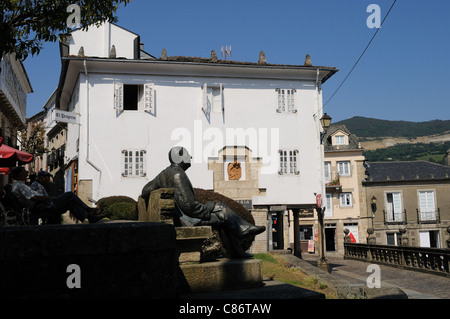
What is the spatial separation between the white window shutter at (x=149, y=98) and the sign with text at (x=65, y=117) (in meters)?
3.19

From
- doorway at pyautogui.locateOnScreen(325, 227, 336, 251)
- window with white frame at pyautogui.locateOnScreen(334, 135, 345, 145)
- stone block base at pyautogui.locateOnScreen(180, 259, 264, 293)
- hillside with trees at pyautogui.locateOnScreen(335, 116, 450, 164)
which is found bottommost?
doorway at pyautogui.locateOnScreen(325, 227, 336, 251)

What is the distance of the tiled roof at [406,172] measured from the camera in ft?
145

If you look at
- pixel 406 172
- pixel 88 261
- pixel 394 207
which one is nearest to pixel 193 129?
pixel 88 261

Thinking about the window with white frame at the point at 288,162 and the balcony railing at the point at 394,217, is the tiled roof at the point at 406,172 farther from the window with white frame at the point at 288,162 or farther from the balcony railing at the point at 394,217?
the window with white frame at the point at 288,162

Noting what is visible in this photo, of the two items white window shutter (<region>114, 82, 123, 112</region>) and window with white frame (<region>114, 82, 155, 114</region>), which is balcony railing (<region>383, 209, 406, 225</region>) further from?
white window shutter (<region>114, 82, 123, 112</region>)

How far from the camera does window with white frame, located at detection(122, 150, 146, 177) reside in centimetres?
2198

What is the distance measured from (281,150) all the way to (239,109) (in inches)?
116

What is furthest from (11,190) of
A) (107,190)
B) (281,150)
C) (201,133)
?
(281,150)

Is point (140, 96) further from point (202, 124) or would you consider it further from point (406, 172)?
point (406, 172)

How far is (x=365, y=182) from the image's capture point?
43.6m

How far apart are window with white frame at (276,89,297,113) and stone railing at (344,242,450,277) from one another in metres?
8.29

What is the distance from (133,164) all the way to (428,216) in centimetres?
3206

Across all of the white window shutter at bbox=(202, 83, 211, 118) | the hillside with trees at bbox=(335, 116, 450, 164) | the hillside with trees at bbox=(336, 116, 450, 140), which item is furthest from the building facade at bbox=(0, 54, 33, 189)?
the hillside with trees at bbox=(336, 116, 450, 140)

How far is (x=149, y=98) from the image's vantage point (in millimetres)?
22281
